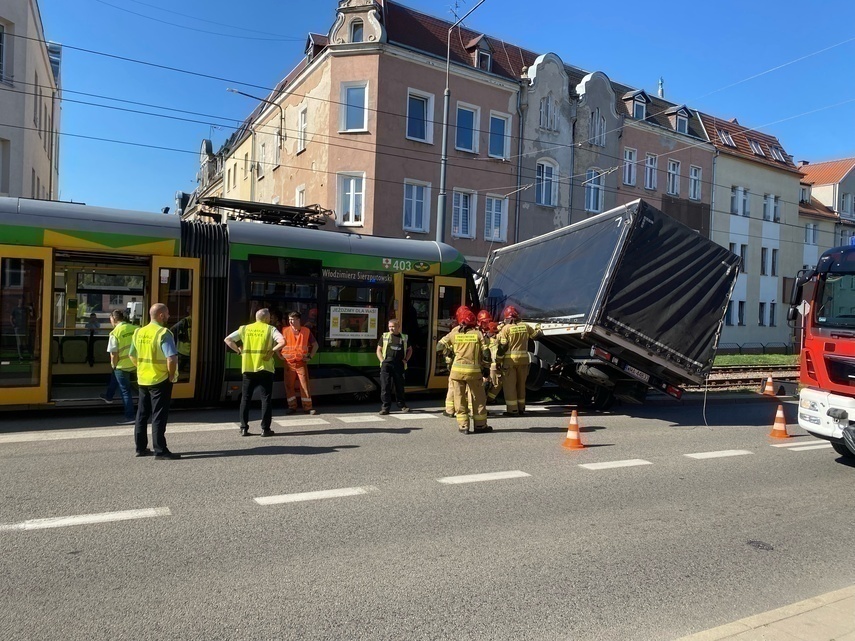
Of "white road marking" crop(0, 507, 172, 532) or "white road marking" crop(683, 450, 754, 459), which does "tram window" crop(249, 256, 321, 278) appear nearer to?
"white road marking" crop(0, 507, 172, 532)

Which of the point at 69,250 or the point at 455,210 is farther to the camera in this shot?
the point at 455,210

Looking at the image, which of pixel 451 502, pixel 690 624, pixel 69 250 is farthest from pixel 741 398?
pixel 69 250

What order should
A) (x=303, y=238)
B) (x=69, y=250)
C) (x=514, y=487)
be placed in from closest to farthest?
1. (x=514, y=487)
2. (x=69, y=250)
3. (x=303, y=238)

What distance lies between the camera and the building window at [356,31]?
24109 mm

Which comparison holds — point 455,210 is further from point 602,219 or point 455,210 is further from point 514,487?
point 514,487

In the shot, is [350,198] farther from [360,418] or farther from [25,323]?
[25,323]

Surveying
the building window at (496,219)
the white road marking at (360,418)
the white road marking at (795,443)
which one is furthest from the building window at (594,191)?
the white road marking at (360,418)

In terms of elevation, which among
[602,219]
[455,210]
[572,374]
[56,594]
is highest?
[455,210]

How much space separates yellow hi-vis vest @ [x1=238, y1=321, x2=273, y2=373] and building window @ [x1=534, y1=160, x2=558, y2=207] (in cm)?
2125

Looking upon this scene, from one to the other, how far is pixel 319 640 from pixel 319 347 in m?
7.98

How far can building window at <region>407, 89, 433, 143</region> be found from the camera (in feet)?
81.0

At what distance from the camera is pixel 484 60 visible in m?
27.1

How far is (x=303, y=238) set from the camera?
11117 mm

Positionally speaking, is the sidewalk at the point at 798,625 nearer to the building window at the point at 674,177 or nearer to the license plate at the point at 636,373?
the license plate at the point at 636,373
